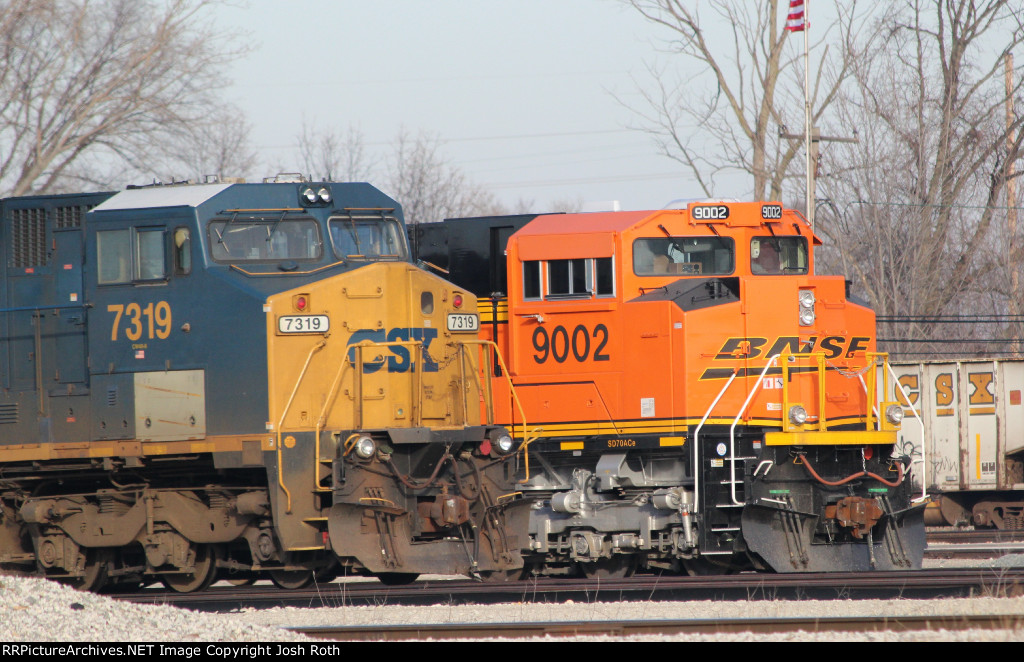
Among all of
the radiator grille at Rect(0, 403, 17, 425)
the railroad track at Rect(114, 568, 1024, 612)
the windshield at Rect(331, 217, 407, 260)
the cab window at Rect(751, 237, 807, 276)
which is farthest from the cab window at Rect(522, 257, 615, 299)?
the radiator grille at Rect(0, 403, 17, 425)

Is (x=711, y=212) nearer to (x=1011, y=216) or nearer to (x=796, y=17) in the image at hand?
(x=796, y=17)

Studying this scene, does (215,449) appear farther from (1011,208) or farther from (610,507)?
(1011,208)

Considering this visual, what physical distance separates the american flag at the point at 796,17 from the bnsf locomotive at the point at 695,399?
1349cm

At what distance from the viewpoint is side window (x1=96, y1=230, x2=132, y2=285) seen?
11852 mm

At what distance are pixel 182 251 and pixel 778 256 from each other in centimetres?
664

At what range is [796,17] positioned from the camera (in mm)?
26344

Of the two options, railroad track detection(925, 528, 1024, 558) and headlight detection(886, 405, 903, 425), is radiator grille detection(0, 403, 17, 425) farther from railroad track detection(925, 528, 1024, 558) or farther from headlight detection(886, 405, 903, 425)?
railroad track detection(925, 528, 1024, 558)

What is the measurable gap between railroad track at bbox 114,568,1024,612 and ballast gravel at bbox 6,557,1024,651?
0.48 metres

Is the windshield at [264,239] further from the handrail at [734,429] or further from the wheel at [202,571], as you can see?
the handrail at [734,429]

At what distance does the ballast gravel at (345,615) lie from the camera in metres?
8.04

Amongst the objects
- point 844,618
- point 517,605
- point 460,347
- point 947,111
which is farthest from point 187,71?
point 844,618

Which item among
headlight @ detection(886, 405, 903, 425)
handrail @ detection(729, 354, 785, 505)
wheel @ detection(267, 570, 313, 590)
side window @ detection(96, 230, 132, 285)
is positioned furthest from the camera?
headlight @ detection(886, 405, 903, 425)

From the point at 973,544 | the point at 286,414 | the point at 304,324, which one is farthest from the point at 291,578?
the point at 973,544
